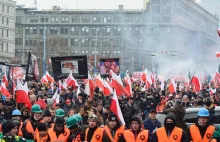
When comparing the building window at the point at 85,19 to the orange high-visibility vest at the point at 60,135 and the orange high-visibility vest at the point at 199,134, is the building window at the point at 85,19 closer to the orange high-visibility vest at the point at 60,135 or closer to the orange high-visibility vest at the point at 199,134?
the orange high-visibility vest at the point at 60,135

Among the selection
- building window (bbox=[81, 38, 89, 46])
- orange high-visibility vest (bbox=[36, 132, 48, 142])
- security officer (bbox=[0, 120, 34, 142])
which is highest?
building window (bbox=[81, 38, 89, 46])

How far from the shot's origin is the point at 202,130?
10.7m

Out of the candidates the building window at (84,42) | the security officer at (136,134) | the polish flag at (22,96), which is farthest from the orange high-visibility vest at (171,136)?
the building window at (84,42)

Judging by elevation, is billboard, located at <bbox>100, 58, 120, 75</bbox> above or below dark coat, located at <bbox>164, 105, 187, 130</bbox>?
above

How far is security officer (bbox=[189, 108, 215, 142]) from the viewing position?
10602mm

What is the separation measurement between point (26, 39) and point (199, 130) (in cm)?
10166

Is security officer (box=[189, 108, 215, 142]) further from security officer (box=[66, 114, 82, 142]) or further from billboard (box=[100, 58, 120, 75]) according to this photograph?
billboard (box=[100, 58, 120, 75])

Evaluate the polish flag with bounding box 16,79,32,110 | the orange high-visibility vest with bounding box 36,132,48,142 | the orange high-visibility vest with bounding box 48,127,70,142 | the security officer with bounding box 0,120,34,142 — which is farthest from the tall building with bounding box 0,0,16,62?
the security officer with bounding box 0,120,34,142

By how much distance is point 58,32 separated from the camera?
366 ft

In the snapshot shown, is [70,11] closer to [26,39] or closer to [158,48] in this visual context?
[26,39]

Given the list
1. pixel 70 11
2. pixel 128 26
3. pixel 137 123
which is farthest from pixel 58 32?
pixel 137 123

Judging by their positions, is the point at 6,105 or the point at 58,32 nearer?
the point at 6,105

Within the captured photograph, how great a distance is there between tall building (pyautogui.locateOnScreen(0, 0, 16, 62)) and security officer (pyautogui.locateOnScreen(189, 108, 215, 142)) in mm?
80678

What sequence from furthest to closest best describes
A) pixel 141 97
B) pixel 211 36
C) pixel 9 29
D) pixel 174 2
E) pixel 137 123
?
pixel 211 36
pixel 174 2
pixel 9 29
pixel 141 97
pixel 137 123
